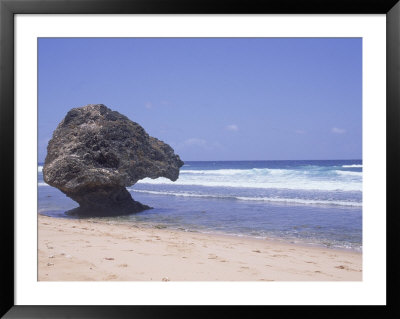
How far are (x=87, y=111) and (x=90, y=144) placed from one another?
2.26 ft

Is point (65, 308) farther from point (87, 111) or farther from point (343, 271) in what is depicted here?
point (87, 111)

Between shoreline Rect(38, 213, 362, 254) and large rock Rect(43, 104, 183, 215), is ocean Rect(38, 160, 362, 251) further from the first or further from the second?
large rock Rect(43, 104, 183, 215)

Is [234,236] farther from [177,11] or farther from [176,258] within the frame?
[177,11]

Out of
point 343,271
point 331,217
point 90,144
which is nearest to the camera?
point 343,271

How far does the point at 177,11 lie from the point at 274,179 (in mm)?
13126

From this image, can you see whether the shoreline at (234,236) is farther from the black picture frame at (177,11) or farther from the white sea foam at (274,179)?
the white sea foam at (274,179)

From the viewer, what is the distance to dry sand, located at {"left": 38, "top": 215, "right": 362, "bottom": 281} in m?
3.57

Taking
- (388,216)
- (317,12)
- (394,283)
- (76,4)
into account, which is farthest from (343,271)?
(76,4)

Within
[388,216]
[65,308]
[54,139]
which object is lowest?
[65,308]

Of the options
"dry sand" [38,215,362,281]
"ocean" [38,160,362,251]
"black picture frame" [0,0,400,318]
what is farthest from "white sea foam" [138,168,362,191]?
"black picture frame" [0,0,400,318]

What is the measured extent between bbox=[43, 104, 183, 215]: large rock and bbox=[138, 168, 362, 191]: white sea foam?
728cm

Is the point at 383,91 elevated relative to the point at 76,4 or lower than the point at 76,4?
lower

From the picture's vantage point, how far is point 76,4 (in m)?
Answer: 3.19

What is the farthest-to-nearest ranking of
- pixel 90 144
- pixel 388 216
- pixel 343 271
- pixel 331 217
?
pixel 331 217 → pixel 90 144 → pixel 343 271 → pixel 388 216
